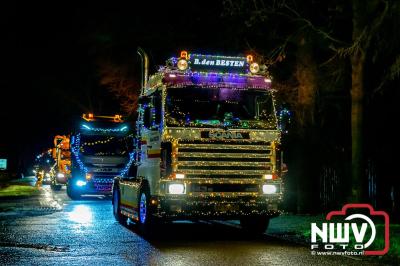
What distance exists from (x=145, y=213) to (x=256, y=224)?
2639 mm

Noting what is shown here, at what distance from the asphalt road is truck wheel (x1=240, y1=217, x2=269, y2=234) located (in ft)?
0.75

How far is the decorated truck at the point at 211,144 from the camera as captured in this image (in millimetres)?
13820

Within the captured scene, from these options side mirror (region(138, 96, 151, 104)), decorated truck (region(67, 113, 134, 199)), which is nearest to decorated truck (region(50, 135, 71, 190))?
decorated truck (region(67, 113, 134, 199))

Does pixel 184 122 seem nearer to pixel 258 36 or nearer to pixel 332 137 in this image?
pixel 258 36

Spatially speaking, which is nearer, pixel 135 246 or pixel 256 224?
pixel 135 246

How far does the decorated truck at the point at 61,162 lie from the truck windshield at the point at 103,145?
4.00 metres

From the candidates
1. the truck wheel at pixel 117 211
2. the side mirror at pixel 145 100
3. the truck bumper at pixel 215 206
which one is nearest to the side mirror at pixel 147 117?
the side mirror at pixel 145 100

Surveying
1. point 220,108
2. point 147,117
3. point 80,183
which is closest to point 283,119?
point 220,108

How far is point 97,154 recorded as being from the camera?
2677cm

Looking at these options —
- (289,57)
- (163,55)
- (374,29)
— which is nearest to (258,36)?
(289,57)

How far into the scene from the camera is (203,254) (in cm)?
1182

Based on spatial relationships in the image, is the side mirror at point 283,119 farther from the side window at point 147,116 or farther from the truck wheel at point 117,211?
the truck wheel at point 117,211

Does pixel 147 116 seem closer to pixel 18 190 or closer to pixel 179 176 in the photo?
pixel 179 176

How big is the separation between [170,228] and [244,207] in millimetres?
3337
